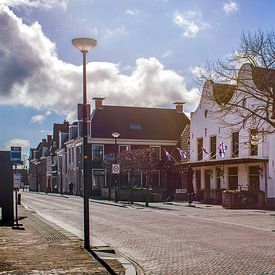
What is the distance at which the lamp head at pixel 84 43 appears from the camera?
1330cm

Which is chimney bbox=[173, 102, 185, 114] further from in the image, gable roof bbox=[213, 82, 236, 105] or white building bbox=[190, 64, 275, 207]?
gable roof bbox=[213, 82, 236, 105]

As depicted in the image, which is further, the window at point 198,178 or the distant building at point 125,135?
the distant building at point 125,135

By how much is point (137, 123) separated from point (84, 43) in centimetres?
5225

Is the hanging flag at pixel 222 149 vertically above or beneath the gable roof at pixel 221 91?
beneath

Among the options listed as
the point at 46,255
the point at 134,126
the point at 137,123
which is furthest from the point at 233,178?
the point at 137,123

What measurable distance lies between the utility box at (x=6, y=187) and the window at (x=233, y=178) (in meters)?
18.4

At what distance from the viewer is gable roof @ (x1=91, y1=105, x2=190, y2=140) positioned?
62812 millimetres

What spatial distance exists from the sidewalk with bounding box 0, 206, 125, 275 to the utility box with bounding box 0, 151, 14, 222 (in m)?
4.95

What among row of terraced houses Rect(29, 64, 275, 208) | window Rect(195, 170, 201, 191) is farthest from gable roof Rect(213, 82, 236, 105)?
window Rect(195, 170, 201, 191)

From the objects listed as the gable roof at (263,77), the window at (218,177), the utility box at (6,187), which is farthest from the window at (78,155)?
the gable roof at (263,77)

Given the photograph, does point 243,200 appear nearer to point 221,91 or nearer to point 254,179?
point 254,179

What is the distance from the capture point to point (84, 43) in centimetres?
1334

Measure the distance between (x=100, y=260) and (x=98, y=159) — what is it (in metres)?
50.5

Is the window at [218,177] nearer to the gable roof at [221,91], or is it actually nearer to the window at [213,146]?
the window at [213,146]
